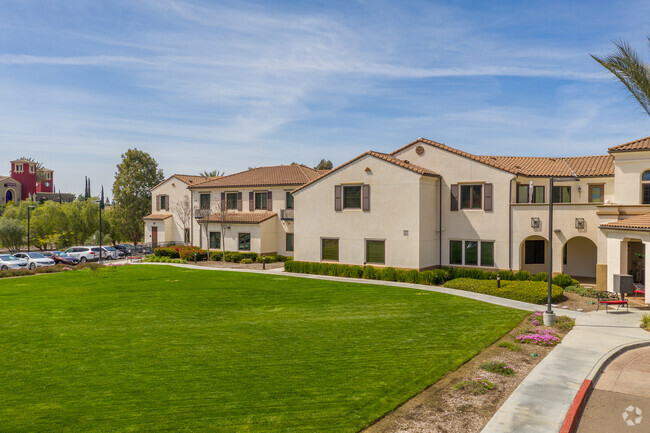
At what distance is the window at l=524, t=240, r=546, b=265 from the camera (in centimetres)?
2916

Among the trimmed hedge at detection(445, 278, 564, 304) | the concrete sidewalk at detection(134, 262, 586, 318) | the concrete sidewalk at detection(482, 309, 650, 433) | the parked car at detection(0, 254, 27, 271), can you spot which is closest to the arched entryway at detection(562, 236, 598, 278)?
the trimmed hedge at detection(445, 278, 564, 304)

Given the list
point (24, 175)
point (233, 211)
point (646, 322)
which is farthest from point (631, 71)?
point (24, 175)

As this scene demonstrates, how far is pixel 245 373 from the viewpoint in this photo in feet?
38.3

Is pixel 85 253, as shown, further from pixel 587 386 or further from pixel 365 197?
pixel 587 386

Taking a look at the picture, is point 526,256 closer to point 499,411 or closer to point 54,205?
point 499,411

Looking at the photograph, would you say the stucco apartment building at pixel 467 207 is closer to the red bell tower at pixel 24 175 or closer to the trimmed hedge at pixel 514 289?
the trimmed hedge at pixel 514 289

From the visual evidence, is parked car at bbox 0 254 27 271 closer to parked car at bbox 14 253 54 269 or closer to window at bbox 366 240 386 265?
parked car at bbox 14 253 54 269

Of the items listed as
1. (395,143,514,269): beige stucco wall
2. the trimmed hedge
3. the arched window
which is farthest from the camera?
(395,143,514,269): beige stucco wall

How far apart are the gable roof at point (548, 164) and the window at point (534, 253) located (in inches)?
176

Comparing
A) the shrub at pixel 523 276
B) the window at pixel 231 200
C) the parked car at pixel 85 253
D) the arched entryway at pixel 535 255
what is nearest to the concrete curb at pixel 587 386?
the shrub at pixel 523 276

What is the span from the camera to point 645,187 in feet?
82.4

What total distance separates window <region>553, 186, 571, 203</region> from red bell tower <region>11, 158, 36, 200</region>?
3687 inches

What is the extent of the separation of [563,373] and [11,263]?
41.7 meters

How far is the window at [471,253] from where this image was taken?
2900 cm
